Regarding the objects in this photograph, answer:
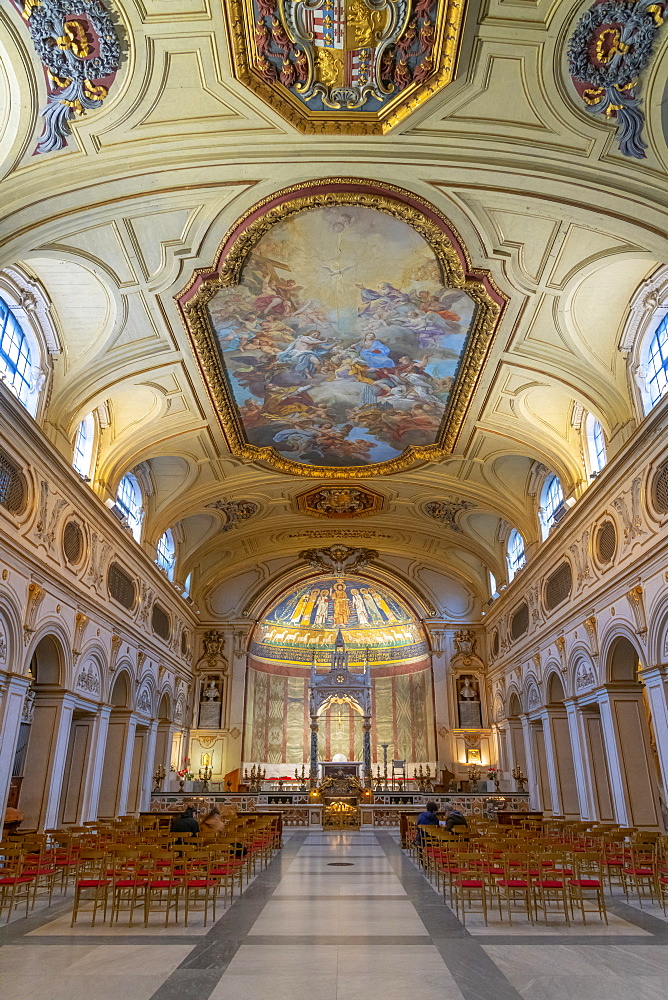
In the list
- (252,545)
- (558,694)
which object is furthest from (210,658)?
(558,694)

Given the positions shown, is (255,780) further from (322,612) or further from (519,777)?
(322,612)

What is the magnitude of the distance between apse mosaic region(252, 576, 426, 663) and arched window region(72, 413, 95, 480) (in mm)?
18071

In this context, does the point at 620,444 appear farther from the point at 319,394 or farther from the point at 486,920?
the point at 486,920

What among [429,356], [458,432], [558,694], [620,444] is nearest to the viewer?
[620,444]

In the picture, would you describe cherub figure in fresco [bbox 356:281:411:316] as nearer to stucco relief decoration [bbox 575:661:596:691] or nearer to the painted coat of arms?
the painted coat of arms

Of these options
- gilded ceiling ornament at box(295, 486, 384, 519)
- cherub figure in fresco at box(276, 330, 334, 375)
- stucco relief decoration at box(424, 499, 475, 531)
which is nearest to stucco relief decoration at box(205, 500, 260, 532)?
gilded ceiling ornament at box(295, 486, 384, 519)

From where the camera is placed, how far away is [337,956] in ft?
22.3

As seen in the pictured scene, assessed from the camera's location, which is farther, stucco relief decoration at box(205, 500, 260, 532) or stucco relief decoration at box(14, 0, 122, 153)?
stucco relief decoration at box(205, 500, 260, 532)

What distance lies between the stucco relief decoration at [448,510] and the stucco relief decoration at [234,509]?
663 cm

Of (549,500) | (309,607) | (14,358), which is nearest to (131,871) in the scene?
(14,358)

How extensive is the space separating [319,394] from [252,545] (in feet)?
44.3

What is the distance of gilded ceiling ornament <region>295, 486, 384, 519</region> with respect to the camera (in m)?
25.4

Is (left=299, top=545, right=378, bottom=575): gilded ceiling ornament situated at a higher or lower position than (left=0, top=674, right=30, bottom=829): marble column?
higher

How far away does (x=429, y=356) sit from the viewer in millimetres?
16953
